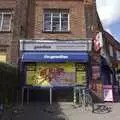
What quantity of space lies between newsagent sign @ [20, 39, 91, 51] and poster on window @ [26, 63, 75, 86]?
938 mm

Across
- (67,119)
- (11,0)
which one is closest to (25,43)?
(11,0)

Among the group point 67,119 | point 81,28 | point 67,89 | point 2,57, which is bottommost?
point 67,119

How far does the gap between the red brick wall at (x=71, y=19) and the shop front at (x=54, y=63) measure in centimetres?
163

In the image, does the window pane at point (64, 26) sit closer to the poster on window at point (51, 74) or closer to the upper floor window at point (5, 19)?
the poster on window at point (51, 74)

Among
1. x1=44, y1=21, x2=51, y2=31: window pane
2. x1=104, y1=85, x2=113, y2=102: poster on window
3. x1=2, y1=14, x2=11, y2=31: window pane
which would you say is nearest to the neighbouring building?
x1=44, y1=21, x2=51, y2=31: window pane

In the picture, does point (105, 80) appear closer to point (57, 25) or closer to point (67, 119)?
point (57, 25)

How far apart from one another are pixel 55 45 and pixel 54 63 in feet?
3.51

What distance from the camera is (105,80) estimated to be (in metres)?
25.7

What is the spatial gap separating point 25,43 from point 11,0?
3.69 meters

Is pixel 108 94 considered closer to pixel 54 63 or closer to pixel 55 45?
pixel 54 63

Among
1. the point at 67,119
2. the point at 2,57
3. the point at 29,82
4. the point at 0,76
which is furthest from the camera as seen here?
the point at 2,57

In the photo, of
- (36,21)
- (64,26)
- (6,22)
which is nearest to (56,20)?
(64,26)

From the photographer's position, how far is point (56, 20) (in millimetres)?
24547

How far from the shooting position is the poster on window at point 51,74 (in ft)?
71.5
